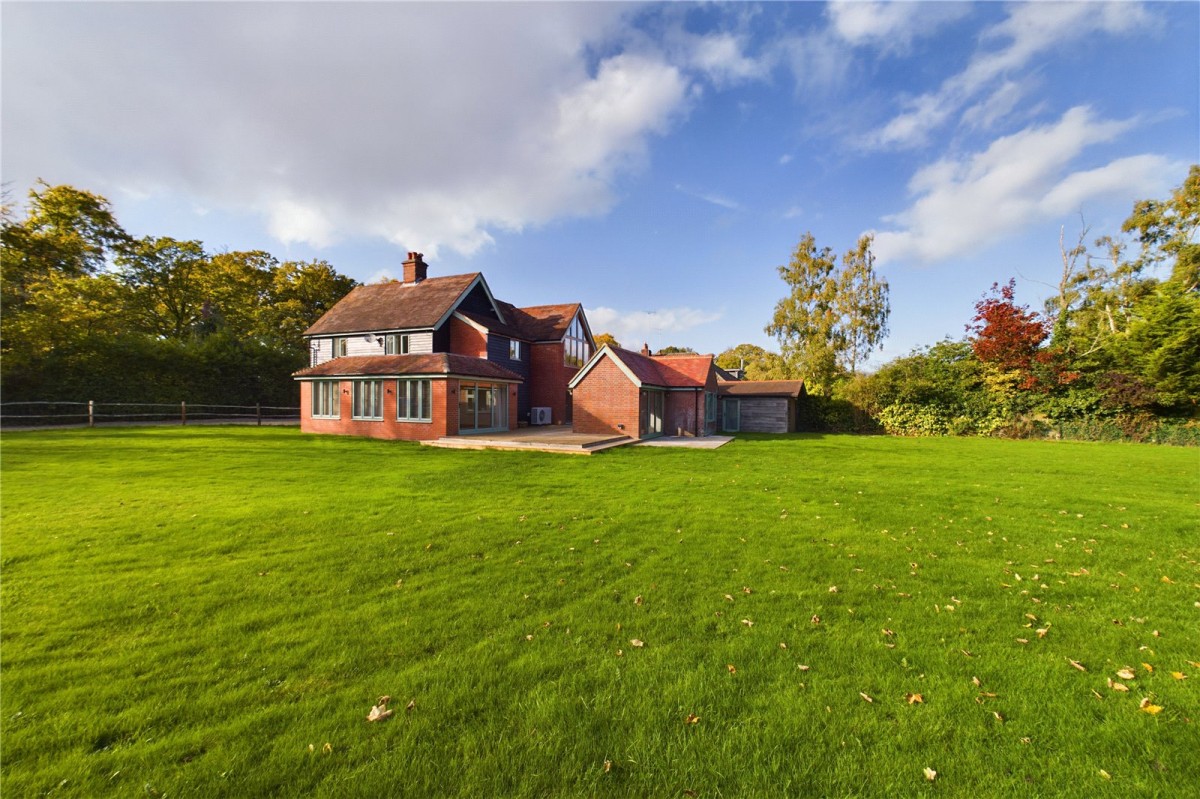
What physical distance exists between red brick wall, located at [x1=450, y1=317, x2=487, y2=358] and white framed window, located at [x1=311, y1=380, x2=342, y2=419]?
5980 millimetres

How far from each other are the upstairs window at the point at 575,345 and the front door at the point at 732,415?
397 inches

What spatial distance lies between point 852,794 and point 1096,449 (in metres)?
26.9

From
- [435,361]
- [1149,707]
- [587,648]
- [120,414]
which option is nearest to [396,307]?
[435,361]

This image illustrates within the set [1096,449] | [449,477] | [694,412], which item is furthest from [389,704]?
[1096,449]

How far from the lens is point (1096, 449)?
20438 millimetres

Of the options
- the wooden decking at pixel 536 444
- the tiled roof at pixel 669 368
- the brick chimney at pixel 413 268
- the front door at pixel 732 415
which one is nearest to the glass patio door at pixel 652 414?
the tiled roof at pixel 669 368

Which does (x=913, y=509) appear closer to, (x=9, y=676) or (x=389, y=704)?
(x=389, y=704)

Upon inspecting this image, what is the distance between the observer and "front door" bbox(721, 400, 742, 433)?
1207 inches

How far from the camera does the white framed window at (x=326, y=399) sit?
23.2 m

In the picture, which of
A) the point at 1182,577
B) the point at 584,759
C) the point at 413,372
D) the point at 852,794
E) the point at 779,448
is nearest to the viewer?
the point at 852,794

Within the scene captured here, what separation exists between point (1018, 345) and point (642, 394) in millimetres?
22522

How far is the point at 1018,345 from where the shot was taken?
26.8 metres

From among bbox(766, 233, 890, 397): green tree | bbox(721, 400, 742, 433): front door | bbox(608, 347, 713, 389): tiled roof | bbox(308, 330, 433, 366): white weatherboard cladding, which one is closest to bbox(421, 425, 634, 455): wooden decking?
bbox(608, 347, 713, 389): tiled roof

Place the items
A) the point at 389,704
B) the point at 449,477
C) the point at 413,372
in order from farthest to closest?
the point at 413,372 → the point at 449,477 → the point at 389,704
